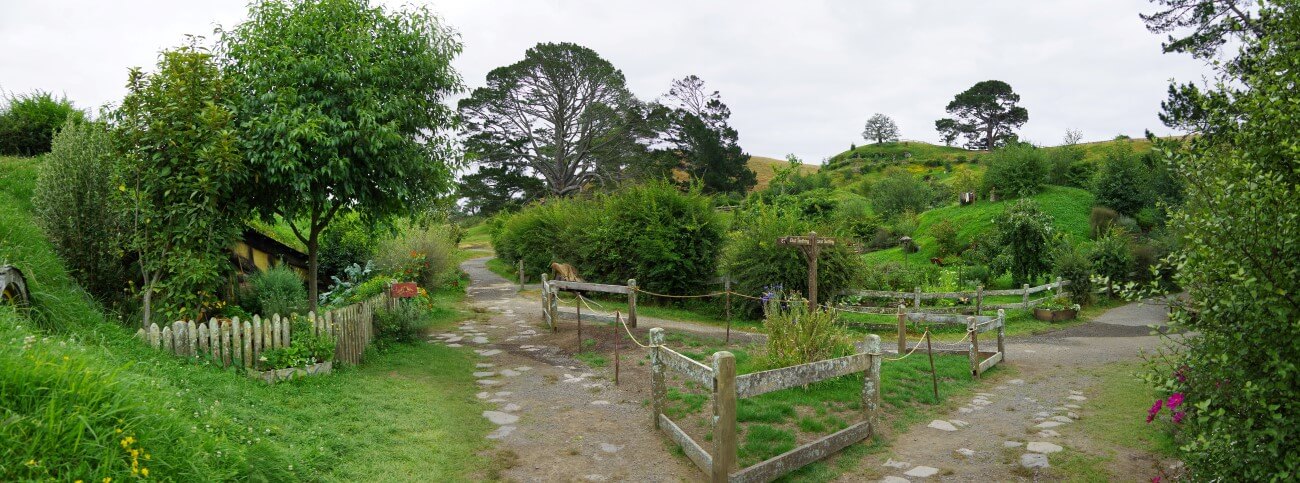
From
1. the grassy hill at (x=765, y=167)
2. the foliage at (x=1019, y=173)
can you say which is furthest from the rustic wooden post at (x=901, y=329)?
the grassy hill at (x=765, y=167)

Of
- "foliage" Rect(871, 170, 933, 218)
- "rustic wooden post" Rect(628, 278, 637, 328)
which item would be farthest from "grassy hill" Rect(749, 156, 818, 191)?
"rustic wooden post" Rect(628, 278, 637, 328)

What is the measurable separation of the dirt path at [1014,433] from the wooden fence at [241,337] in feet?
21.5

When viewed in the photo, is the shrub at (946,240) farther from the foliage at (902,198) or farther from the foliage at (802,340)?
the foliage at (802,340)

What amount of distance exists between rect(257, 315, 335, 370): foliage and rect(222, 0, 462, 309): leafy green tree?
1894mm

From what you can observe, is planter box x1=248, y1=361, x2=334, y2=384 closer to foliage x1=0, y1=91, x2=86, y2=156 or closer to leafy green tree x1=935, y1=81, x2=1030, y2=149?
foliage x1=0, y1=91, x2=86, y2=156

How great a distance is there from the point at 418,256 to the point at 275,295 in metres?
7.03

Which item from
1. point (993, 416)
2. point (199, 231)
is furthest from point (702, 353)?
point (199, 231)

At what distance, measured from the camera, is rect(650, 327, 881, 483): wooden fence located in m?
4.89

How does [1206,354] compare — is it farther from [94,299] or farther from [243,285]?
[243,285]

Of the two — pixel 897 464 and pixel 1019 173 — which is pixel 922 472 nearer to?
pixel 897 464

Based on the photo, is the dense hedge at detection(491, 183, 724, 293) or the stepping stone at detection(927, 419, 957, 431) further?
the dense hedge at detection(491, 183, 724, 293)

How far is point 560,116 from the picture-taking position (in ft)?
120

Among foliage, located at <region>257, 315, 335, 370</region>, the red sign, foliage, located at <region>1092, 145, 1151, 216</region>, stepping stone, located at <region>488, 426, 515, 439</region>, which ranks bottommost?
stepping stone, located at <region>488, 426, 515, 439</region>

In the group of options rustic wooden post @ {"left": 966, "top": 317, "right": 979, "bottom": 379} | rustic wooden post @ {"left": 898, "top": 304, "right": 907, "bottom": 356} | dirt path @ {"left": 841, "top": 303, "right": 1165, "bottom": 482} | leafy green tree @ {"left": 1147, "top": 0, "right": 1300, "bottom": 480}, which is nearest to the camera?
leafy green tree @ {"left": 1147, "top": 0, "right": 1300, "bottom": 480}
